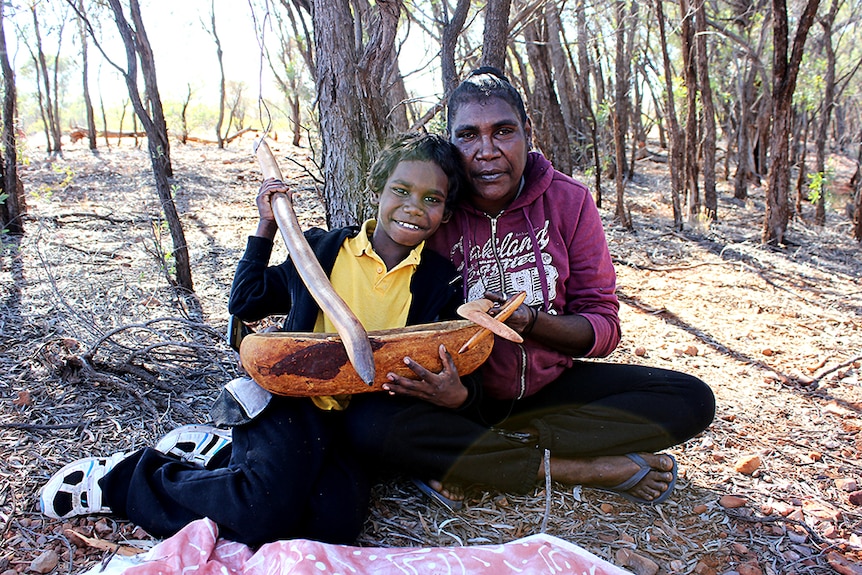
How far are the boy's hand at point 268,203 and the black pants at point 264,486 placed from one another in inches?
20.2

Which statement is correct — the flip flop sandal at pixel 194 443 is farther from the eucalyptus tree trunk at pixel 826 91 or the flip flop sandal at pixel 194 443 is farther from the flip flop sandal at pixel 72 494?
the eucalyptus tree trunk at pixel 826 91

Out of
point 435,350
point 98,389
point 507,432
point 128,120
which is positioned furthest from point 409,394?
point 128,120

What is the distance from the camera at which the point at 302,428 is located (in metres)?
1.81

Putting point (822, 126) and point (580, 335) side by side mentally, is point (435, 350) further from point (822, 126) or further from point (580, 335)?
point (822, 126)

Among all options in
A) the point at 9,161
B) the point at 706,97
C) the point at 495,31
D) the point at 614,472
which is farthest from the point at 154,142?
the point at 706,97

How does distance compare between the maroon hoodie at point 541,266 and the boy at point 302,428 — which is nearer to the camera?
the boy at point 302,428

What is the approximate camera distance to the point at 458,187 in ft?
6.59

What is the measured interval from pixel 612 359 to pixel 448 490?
5.43ft

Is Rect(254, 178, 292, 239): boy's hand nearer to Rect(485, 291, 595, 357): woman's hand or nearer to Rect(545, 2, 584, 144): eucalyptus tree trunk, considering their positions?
Rect(485, 291, 595, 357): woman's hand

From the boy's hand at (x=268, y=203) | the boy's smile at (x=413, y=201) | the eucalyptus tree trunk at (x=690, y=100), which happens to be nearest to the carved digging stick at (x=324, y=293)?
the boy's hand at (x=268, y=203)

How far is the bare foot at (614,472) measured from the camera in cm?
198

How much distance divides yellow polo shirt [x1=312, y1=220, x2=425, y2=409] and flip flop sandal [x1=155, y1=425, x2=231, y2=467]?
532 mm

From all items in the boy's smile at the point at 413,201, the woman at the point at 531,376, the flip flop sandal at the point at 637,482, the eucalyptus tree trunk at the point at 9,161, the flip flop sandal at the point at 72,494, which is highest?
the eucalyptus tree trunk at the point at 9,161

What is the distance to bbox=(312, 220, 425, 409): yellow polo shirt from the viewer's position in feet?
6.40
